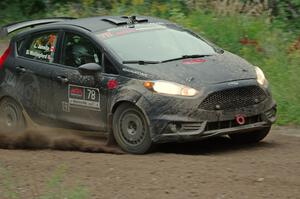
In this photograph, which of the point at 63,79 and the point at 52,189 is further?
the point at 63,79

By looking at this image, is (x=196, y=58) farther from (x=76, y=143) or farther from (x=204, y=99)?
(x=76, y=143)

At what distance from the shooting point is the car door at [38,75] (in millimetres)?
10180

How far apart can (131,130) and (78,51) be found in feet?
4.86

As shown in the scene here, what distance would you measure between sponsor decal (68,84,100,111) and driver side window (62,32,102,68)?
1.19ft

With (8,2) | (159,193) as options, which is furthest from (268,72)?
(8,2)

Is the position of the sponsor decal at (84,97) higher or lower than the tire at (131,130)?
higher

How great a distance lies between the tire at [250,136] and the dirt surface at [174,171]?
0.10 m

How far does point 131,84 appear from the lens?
29.9 ft

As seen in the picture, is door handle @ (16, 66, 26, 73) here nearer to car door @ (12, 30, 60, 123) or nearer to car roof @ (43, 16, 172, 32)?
car door @ (12, 30, 60, 123)

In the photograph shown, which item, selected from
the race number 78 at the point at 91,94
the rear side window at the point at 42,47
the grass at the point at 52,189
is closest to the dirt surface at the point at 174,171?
the grass at the point at 52,189

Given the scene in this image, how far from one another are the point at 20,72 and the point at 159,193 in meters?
4.24

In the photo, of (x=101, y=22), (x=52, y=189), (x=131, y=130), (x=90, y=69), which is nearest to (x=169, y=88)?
(x=131, y=130)

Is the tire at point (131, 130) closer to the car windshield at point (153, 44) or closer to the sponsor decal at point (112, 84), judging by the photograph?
the sponsor decal at point (112, 84)

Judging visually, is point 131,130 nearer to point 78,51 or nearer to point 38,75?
point 78,51
